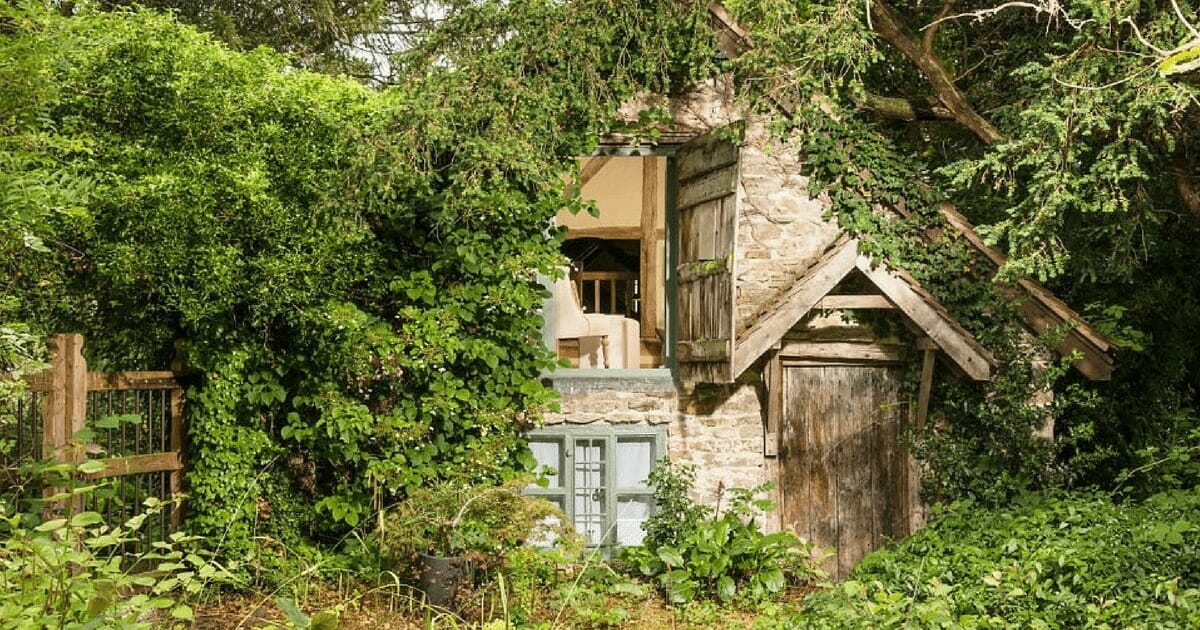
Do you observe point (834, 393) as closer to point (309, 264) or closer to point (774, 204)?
point (774, 204)

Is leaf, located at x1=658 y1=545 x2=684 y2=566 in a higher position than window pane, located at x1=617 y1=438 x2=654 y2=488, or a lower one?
lower

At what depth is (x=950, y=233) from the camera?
9.12 meters

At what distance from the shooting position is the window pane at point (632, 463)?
30.1 feet

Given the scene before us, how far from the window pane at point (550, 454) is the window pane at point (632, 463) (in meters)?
0.50

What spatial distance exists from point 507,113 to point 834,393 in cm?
358

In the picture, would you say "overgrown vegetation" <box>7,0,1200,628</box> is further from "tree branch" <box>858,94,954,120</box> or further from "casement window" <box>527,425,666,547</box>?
"casement window" <box>527,425,666,547</box>

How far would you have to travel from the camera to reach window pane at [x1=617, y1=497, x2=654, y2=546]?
912 cm

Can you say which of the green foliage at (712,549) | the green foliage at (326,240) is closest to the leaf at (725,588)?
the green foliage at (712,549)

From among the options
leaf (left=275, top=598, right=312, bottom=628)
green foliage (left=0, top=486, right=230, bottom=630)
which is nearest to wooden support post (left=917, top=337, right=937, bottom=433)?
green foliage (left=0, top=486, right=230, bottom=630)

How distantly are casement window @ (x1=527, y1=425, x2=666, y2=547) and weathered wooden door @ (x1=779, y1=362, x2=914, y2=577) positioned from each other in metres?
1.14

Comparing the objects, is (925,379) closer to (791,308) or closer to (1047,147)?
(791,308)

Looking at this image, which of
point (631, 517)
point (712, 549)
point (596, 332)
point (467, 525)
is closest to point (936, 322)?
point (712, 549)

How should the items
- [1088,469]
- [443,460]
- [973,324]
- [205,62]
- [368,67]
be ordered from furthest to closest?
1. [368,67]
2. [1088,469]
3. [973,324]
4. [443,460]
5. [205,62]

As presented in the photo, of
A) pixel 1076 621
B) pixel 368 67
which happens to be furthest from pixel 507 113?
pixel 368 67
